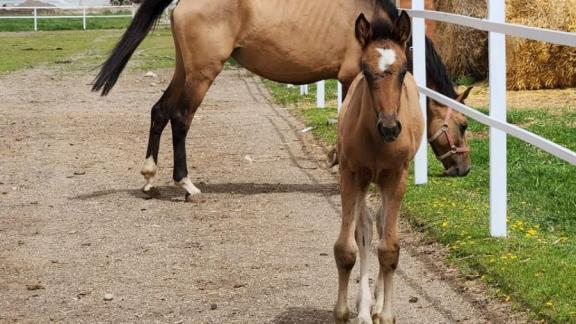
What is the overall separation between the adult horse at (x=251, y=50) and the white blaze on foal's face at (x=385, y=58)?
432 cm

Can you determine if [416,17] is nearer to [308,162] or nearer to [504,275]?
Answer: [308,162]

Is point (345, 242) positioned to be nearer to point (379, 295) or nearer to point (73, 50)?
point (379, 295)

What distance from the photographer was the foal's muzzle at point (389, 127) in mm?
4852

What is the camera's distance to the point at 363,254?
5734 millimetres

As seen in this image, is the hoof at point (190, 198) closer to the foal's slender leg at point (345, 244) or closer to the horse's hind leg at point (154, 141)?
the horse's hind leg at point (154, 141)

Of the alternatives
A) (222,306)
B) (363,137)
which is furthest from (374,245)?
(363,137)

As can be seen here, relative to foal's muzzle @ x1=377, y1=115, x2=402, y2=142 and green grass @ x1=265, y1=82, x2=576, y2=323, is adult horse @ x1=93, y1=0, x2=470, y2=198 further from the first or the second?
foal's muzzle @ x1=377, y1=115, x2=402, y2=142

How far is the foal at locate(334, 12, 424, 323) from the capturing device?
5.04 meters

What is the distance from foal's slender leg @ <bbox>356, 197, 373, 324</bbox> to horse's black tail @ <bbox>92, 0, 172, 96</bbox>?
14.6ft

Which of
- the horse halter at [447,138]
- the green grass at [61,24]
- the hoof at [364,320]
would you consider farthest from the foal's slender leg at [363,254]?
the green grass at [61,24]

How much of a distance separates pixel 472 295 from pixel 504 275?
24 cm

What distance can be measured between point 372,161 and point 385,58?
608 mm

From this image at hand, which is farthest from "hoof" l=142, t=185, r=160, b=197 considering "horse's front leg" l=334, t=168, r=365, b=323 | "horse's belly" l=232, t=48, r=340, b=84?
"horse's front leg" l=334, t=168, r=365, b=323

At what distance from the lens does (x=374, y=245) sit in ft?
24.3
